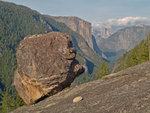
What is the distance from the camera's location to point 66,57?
2914 cm

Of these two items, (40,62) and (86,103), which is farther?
(40,62)

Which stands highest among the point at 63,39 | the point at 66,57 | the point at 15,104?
the point at 63,39

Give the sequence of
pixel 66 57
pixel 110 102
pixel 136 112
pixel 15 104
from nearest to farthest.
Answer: pixel 136 112 < pixel 110 102 < pixel 66 57 < pixel 15 104

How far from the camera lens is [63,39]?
3006cm

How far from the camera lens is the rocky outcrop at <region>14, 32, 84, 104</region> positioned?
27.0 metres

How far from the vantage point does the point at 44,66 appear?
88.9 ft

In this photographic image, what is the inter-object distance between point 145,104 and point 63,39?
19816 millimetres

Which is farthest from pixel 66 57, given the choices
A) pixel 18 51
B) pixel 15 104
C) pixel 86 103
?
pixel 15 104

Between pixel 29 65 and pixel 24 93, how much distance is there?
19.4 feet

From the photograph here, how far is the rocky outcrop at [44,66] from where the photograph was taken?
1062 inches

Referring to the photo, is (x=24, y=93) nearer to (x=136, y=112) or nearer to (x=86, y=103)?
(x=86, y=103)

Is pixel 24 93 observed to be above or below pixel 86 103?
below

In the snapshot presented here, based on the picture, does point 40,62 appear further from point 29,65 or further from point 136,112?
point 136,112

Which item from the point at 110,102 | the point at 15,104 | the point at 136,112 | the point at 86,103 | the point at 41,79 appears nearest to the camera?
the point at 136,112
